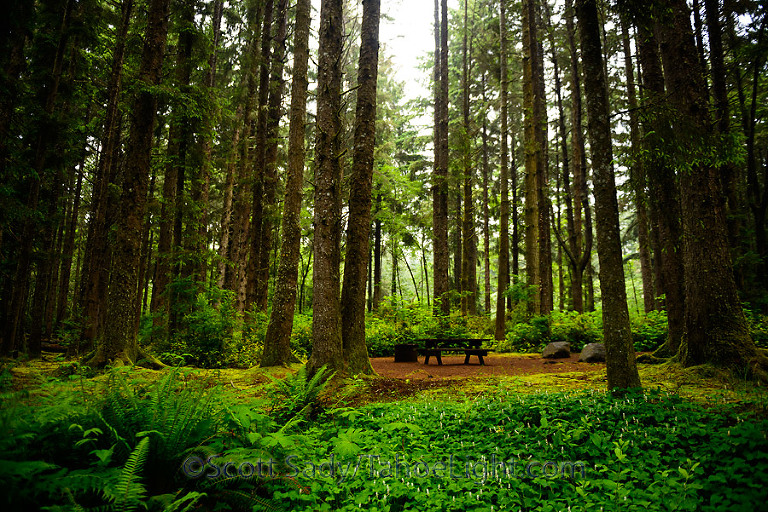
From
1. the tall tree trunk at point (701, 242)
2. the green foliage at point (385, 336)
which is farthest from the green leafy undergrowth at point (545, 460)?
the green foliage at point (385, 336)

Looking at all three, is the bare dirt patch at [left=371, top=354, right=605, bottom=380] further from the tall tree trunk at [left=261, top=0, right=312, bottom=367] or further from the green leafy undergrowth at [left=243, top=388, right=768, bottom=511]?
the green leafy undergrowth at [left=243, top=388, right=768, bottom=511]

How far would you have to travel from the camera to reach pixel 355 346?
7.89m

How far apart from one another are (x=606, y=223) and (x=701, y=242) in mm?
3075

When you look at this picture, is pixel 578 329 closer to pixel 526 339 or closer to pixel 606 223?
pixel 526 339

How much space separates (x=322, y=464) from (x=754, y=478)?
3.76 meters

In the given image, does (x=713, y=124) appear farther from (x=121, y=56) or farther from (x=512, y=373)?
(x=121, y=56)

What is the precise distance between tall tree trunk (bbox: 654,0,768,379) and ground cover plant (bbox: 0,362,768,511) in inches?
96.0

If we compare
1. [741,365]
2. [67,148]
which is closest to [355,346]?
[741,365]

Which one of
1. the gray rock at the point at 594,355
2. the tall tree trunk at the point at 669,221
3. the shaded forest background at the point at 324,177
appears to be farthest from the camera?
the gray rock at the point at 594,355

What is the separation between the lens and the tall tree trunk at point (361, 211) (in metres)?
7.89

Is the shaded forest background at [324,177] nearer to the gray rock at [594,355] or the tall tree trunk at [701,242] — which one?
the tall tree trunk at [701,242]

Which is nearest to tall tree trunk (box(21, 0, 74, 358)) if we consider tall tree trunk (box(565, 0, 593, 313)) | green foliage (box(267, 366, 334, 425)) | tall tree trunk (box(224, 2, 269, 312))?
tall tree trunk (box(224, 2, 269, 312))

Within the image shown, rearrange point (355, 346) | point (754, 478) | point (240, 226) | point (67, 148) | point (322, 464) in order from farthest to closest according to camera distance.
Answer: point (240, 226) < point (67, 148) < point (355, 346) < point (322, 464) < point (754, 478)

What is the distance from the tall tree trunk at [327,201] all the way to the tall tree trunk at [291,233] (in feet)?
5.65
